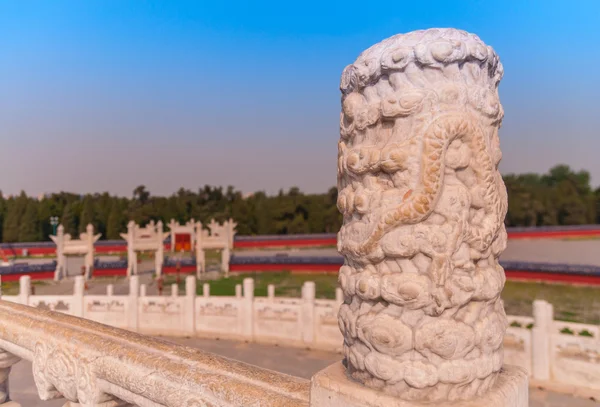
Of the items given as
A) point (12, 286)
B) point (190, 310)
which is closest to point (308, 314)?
point (190, 310)

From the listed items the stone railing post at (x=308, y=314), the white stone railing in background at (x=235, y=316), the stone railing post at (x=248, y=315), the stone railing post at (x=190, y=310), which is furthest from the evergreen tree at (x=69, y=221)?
the stone railing post at (x=308, y=314)

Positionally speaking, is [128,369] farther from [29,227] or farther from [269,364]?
[29,227]

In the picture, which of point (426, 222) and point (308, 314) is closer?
point (426, 222)

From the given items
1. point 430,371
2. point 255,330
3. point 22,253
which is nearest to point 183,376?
point 430,371

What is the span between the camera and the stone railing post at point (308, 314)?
780cm

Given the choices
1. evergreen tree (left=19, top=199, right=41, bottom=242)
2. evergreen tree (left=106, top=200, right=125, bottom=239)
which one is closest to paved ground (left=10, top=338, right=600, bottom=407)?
evergreen tree (left=106, top=200, right=125, bottom=239)

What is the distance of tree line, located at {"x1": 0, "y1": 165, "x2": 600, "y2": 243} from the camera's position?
87.1ft

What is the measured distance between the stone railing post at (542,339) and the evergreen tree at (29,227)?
89.4 ft

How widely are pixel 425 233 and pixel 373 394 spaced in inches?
20.8

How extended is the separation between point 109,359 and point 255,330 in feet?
21.1

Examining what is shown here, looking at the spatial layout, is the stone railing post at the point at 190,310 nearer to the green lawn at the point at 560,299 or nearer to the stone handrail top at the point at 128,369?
the stone handrail top at the point at 128,369

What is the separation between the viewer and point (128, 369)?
202 centimetres

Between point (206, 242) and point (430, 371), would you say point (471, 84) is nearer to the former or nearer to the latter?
point (430, 371)

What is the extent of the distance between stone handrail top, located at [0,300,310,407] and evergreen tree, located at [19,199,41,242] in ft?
87.5
